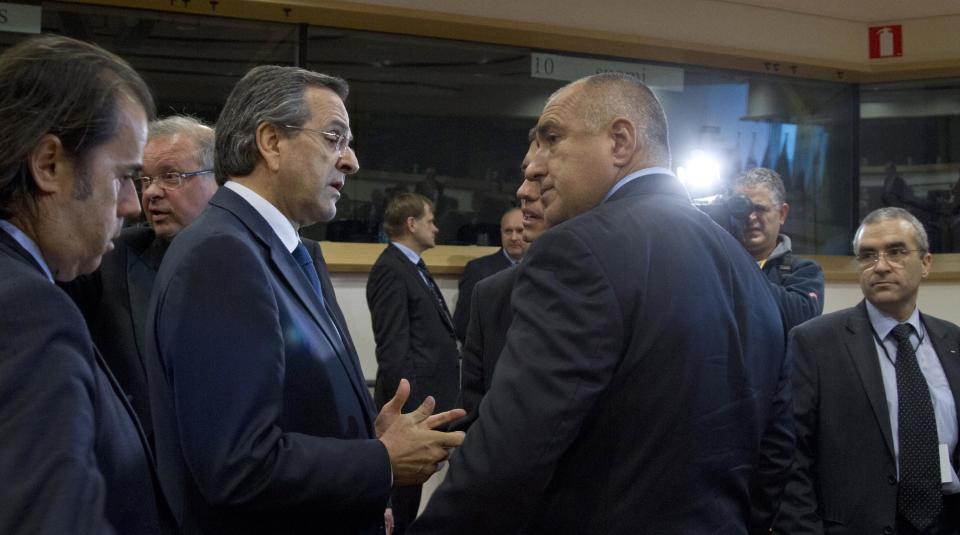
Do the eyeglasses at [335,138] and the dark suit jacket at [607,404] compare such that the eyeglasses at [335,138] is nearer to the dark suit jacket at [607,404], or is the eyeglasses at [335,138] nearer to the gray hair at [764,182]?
the dark suit jacket at [607,404]

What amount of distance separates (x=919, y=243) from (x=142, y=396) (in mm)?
2652

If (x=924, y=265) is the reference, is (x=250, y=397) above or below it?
below

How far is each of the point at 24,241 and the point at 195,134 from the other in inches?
62.5

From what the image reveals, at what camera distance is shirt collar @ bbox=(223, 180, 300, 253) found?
190cm

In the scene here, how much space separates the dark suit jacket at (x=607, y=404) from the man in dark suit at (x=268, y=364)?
0.71 feet

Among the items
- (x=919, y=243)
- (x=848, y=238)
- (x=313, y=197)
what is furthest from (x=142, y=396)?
(x=848, y=238)

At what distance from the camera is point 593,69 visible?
6.32 m

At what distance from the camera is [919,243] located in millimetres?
3514

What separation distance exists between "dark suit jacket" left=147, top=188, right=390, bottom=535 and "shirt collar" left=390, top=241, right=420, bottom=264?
326 cm

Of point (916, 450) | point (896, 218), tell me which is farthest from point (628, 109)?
point (896, 218)

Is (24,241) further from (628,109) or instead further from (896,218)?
(896,218)

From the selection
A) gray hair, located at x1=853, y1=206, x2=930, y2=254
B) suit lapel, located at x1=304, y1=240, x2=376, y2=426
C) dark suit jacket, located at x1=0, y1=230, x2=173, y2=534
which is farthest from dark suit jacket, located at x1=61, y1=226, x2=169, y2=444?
gray hair, located at x1=853, y1=206, x2=930, y2=254

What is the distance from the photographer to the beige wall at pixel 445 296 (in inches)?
221

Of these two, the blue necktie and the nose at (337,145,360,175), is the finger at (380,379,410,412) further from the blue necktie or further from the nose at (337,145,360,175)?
the nose at (337,145,360,175)
